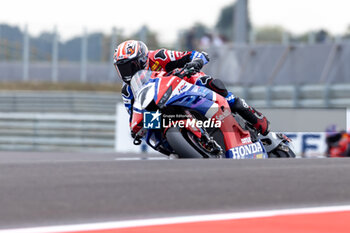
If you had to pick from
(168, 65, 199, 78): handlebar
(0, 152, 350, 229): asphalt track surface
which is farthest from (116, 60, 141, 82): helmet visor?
(0, 152, 350, 229): asphalt track surface

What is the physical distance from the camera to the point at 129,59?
23.5ft

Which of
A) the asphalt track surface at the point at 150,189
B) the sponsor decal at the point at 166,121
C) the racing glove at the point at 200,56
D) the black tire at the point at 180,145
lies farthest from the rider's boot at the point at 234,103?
the asphalt track surface at the point at 150,189

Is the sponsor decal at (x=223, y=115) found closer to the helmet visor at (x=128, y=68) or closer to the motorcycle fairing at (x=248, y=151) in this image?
the motorcycle fairing at (x=248, y=151)

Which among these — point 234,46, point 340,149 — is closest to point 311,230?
point 340,149

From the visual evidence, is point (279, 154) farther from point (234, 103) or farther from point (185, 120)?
point (185, 120)

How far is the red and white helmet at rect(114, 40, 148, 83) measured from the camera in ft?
23.5

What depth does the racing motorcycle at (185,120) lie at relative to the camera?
6.93m

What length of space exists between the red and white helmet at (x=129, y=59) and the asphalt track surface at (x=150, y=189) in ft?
7.14

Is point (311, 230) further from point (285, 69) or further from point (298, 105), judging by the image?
point (285, 69)

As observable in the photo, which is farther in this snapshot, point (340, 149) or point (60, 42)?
point (60, 42)

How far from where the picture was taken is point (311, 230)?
389cm

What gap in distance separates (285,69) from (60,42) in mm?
8079

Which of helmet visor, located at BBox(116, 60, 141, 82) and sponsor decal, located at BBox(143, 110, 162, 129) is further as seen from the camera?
helmet visor, located at BBox(116, 60, 141, 82)

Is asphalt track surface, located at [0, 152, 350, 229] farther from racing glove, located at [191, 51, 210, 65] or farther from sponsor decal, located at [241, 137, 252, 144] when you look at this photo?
racing glove, located at [191, 51, 210, 65]
